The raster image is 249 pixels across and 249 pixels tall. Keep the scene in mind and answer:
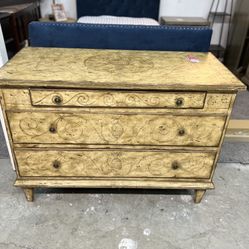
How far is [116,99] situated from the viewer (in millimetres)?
1170

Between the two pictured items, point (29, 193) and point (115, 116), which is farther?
point (29, 193)

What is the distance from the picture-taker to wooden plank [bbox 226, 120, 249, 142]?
85.2 inches

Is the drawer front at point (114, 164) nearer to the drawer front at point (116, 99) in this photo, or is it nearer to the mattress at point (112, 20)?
the drawer front at point (116, 99)

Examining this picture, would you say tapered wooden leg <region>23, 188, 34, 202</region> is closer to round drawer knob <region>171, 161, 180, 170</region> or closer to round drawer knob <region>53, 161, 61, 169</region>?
round drawer knob <region>53, 161, 61, 169</region>

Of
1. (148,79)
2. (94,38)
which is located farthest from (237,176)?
(94,38)

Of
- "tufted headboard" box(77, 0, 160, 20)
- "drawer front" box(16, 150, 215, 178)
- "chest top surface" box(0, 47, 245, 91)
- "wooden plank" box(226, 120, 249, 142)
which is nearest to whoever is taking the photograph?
"chest top surface" box(0, 47, 245, 91)

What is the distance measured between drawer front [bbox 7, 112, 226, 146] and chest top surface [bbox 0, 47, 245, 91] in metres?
0.18

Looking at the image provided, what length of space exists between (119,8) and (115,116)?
304 centimetres

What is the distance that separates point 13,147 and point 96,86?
58 cm

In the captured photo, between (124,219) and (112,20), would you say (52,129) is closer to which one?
(124,219)

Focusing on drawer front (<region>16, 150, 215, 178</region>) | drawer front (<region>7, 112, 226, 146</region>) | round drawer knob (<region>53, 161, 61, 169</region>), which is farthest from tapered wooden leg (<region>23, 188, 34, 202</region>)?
drawer front (<region>7, 112, 226, 146</region>)

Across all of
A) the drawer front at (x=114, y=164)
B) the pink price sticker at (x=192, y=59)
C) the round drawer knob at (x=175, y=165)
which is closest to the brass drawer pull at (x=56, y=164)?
the drawer front at (x=114, y=164)

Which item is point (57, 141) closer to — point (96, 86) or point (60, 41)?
point (96, 86)

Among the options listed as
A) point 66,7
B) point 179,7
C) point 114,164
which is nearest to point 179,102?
point 114,164
